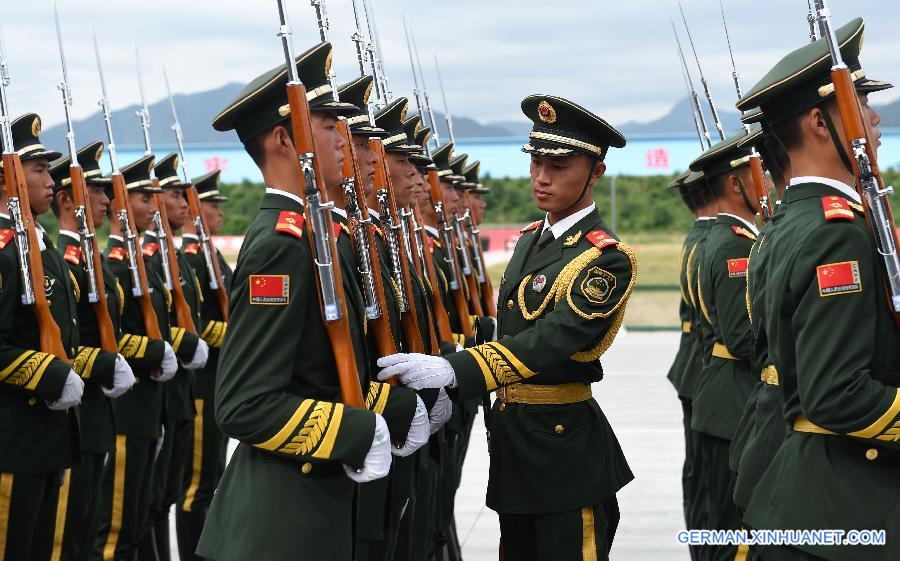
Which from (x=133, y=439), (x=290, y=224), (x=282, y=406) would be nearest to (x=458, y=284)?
(x=133, y=439)

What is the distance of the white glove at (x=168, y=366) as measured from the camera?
5594 millimetres

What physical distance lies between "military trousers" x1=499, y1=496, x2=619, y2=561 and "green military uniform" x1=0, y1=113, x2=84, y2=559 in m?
1.70

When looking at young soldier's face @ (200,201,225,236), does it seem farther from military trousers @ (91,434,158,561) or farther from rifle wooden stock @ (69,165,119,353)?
military trousers @ (91,434,158,561)

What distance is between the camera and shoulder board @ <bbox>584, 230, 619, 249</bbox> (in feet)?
12.3

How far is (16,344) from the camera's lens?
13.8 ft

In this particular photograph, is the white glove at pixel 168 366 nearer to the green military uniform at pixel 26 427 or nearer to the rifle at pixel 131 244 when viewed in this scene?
the rifle at pixel 131 244

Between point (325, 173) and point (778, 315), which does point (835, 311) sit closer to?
point (778, 315)

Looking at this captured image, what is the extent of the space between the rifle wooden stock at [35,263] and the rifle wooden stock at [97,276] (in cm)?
74

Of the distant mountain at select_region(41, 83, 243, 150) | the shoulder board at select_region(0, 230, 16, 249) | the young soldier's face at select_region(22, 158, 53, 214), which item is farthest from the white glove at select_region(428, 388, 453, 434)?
the distant mountain at select_region(41, 83, 243, 150)

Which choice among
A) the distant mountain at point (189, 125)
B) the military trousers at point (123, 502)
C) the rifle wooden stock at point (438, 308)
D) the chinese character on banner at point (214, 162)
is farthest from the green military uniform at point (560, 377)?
the chinese character on banner at point (214, 162)

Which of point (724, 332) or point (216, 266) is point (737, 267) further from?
point (216, 266)

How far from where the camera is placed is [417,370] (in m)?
3.20

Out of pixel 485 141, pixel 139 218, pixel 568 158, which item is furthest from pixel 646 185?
pixel 568 158

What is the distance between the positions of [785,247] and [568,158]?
1.29 meters
